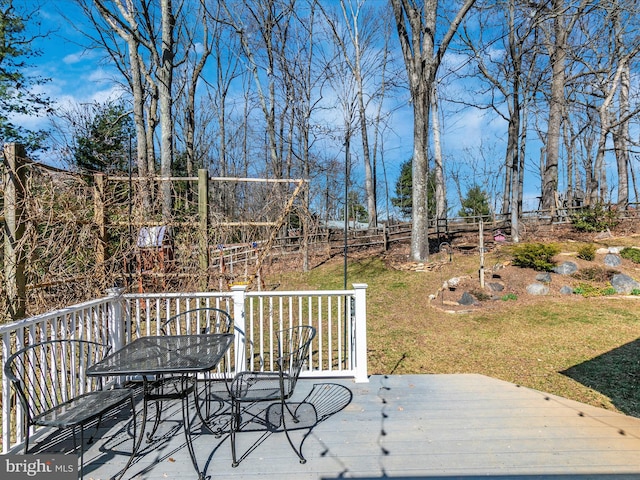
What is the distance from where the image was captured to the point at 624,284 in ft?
24.0

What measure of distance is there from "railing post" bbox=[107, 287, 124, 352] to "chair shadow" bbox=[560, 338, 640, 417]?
4.84m

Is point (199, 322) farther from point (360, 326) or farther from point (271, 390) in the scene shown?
point (360, 326)

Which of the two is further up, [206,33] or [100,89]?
[206,33]

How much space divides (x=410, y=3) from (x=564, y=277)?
8.26m

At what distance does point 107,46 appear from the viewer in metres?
10.9

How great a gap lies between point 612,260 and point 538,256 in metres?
1.73

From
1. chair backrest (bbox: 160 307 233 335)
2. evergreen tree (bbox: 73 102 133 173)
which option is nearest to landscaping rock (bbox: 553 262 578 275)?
chair backrest (bbox: 160 307 233 335)

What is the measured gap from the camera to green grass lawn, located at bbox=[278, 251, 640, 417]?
410 cm

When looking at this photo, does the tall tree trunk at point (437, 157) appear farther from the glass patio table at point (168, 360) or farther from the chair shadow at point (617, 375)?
the glass patio table at point (168, 360)

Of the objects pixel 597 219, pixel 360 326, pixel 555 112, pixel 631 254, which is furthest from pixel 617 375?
pixel 555 112

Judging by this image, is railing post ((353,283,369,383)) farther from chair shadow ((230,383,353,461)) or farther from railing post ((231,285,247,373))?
railing post ((231,285,247,373))

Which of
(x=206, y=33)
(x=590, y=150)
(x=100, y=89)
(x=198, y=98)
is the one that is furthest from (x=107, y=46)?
(x=590, y=150)

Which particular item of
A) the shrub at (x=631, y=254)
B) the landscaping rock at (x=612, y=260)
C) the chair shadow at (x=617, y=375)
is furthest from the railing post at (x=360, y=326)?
the shrub at (x=631, y=254)

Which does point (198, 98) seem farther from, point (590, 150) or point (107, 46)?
point (590, 150)
